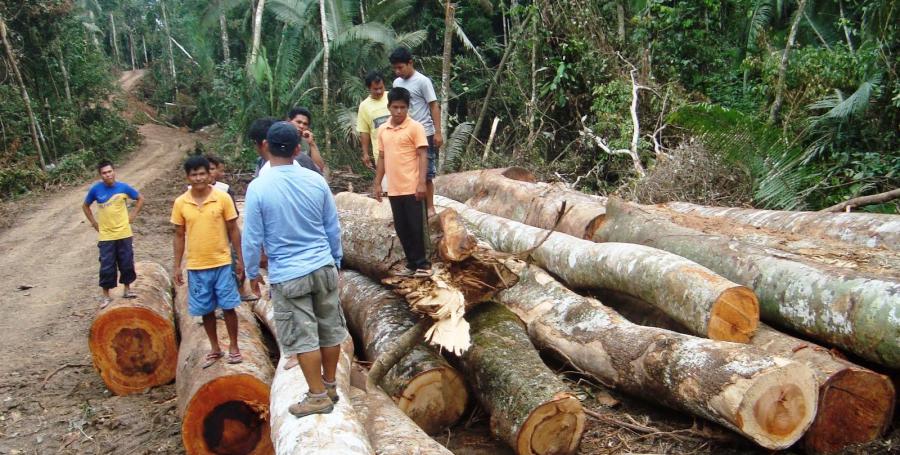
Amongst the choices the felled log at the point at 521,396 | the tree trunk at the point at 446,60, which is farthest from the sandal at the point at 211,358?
the tree trunk at the point at 446,60

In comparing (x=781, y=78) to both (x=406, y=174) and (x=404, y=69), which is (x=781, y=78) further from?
(x=406, y=174)

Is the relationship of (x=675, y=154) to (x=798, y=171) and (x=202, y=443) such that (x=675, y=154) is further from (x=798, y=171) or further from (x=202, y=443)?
(x=202, y=443)

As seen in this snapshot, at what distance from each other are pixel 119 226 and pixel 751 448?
20.0 ft

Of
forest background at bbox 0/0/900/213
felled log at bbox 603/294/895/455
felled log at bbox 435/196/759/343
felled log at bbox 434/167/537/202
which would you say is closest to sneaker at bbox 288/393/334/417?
felled log at bbox 435/196/759/343

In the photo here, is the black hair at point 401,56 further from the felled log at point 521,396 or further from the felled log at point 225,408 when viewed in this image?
the felled log at point 225,408

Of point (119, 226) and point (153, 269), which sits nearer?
point (119, 226)

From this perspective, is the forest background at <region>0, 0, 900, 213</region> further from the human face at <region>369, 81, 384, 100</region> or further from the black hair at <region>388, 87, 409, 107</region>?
the black hair at <region>388, 87, 409, 107</region>

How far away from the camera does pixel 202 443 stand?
4434mm

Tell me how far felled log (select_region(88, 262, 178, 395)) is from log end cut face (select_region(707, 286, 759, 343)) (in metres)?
4.63

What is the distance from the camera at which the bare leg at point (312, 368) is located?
3.61m

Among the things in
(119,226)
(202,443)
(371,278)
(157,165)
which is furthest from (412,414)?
(157,165)

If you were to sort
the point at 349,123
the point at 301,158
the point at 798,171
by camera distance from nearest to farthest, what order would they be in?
the point at 301,158, the point at 798,171, the point at 349,123

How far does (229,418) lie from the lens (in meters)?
4.53

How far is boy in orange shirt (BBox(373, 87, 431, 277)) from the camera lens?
17.3 ft
